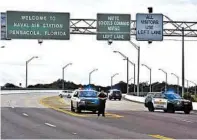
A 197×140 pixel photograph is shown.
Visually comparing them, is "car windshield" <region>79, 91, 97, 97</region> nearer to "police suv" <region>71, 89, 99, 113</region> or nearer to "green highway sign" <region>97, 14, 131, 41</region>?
"police suv" <region>71, 89, 99, 113</region>

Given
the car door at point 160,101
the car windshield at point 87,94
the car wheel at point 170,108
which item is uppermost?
the car windshield at point 87,94

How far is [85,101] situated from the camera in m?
35.6

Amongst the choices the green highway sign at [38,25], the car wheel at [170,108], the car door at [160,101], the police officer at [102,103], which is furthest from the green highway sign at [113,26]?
the police officer at [102,103]

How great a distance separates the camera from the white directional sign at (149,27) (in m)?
45.0

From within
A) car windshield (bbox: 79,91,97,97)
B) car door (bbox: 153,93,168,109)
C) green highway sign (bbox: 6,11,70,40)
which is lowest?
car door (bbox: 153,93,168,109)

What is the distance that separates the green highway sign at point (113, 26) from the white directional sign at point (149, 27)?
84 centimetres

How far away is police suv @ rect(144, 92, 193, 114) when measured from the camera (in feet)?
131

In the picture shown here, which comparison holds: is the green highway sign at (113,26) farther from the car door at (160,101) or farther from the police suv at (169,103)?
the car door at (160,101)

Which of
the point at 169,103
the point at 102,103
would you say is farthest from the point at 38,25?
the point at 102,103

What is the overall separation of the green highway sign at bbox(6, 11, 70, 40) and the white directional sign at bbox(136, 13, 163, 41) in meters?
5.75

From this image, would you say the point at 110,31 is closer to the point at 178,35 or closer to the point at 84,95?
the point at 178,35

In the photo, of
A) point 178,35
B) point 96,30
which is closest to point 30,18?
point 96,30

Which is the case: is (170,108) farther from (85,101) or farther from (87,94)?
(85,101)

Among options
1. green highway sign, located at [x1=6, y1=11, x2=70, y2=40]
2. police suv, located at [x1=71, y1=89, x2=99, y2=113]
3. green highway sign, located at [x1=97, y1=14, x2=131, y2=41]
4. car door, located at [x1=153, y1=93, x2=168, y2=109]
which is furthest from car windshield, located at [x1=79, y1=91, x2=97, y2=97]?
green highway sign, located at [x1=97, y1=14, x2=131, y2=41]
